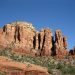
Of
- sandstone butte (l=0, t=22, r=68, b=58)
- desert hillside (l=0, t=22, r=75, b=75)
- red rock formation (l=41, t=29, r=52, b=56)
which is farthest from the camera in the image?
red rock formation (l=41, t=29, r=52, b=56)

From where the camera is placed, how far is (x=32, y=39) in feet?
349

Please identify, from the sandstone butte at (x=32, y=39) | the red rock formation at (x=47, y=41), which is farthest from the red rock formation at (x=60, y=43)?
the red rock formation at (x=47, y=41)

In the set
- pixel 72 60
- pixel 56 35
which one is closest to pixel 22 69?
pixel 72 60

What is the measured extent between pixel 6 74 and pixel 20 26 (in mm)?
65240

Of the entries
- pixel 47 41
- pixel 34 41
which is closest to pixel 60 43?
pixel 47 41

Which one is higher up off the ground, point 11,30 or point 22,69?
point 11,30

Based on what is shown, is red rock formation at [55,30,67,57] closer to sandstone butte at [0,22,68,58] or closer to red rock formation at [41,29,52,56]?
sandstone butte at [0,22,68,58]

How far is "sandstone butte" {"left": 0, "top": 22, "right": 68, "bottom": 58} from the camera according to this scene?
9838cm

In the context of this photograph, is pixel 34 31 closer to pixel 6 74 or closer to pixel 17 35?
pixel 17 35

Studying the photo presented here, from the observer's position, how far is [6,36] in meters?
101

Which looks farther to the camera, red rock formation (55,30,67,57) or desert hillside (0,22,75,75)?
red rock formation (55,30,67,57)

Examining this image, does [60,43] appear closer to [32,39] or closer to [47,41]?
[47,41]

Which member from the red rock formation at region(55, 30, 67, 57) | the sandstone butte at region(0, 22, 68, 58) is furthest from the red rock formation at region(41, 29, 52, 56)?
the red rock formation at region(55, 30, 67, 57)

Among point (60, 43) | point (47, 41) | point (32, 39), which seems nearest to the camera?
point (60, 43)
